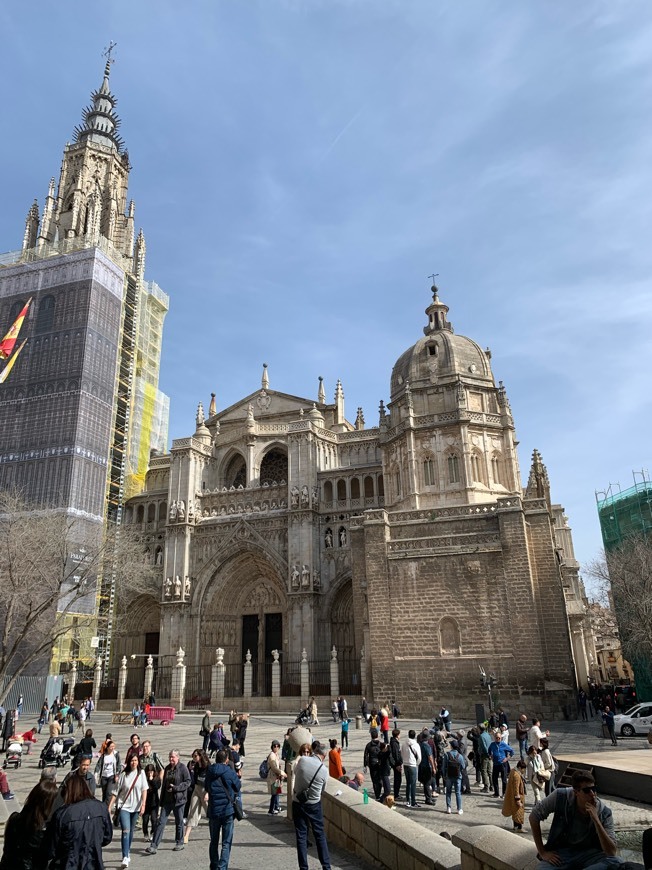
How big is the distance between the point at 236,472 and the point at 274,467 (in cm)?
252

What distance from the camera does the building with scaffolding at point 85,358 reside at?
36.4 metres

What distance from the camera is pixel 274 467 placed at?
3962 centimetres

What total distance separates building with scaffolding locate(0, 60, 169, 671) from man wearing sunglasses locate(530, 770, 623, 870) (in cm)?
3040

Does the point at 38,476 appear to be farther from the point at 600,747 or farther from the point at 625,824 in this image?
the point at 625,824

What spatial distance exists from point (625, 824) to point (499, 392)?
84.9 ft

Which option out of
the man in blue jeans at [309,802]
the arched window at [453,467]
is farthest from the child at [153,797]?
the arched window at [453,467]

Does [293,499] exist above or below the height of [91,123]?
below

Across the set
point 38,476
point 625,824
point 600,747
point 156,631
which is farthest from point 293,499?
point 625,824

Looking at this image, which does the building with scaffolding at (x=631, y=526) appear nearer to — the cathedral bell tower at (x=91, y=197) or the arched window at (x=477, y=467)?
the arched window at (x=477, y=467)

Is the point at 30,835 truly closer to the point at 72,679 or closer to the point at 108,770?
the point at 108,770

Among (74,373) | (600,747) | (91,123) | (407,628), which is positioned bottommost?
(600,747)

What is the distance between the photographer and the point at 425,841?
6227 millimetres

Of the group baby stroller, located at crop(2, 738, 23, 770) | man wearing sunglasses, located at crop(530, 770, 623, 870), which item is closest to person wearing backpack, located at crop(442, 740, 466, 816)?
man wearing sunglasses, located at crop(530, 770, 623, 870)

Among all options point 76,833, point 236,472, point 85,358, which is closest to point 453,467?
point 236,472
